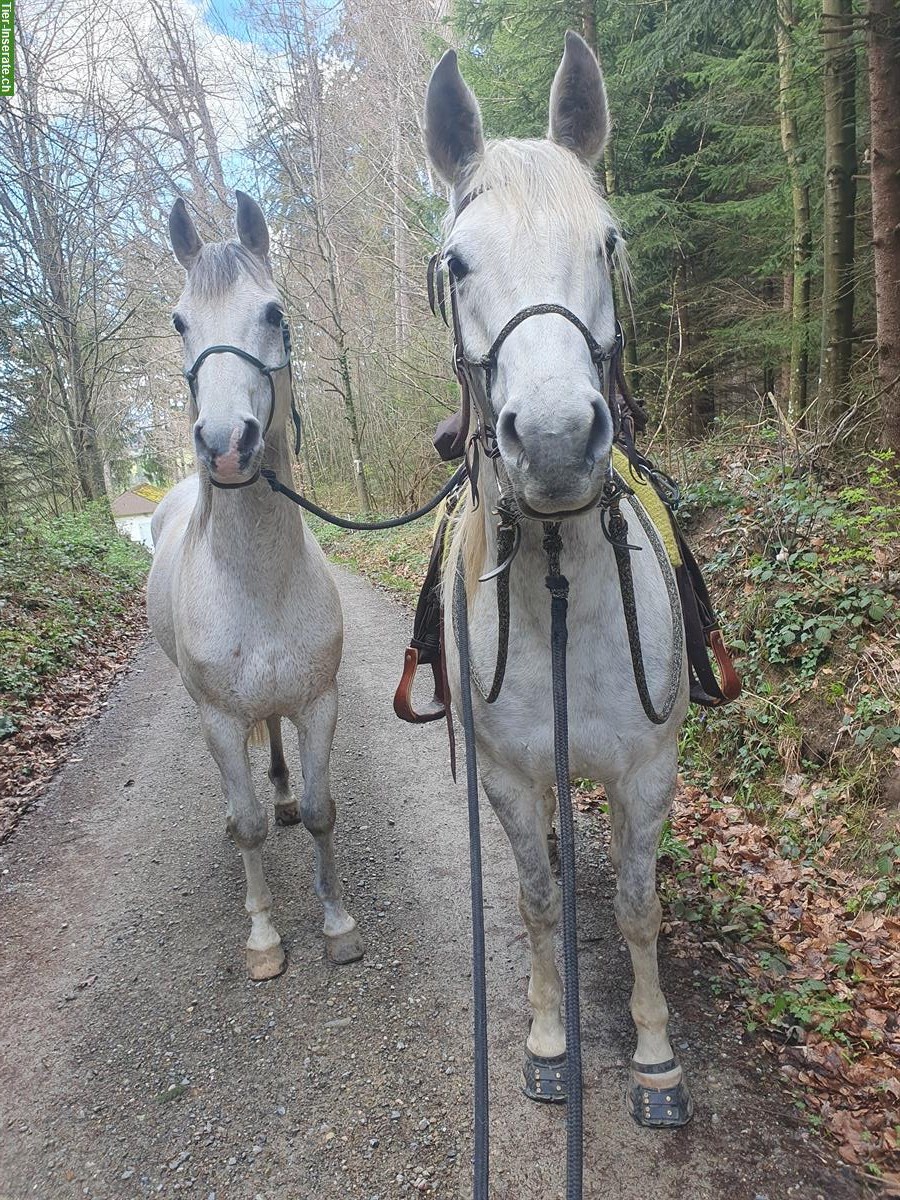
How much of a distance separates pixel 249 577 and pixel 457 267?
1.60 meters

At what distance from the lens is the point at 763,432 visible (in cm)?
579

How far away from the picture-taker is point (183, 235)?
276 centimetres

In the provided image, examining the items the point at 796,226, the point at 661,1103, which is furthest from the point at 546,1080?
the point at 796,226

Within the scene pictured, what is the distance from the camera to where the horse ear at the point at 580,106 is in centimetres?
172

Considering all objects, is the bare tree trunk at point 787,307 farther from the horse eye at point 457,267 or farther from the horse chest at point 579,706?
the horse eye at point 457,267

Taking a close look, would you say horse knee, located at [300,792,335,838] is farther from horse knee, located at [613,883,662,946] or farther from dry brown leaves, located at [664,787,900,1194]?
dry brown leaves, located at [664,787,900,1194]

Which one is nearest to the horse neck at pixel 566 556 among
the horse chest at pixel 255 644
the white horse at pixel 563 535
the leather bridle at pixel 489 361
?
the white horse at pixel 563 535

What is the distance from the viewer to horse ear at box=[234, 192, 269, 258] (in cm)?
271

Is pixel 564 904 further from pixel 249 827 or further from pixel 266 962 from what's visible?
pixel 266 962

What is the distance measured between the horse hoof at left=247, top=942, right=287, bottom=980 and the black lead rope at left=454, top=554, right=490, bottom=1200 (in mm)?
1272

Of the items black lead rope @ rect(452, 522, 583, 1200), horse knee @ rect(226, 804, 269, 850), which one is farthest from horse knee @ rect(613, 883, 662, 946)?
horse knee @ rect(226, 804, 269, 850)

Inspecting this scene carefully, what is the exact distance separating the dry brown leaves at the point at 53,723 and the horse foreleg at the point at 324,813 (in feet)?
8.26

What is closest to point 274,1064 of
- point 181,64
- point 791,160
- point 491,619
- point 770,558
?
point 491,619

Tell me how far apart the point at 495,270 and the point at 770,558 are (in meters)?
3.72
